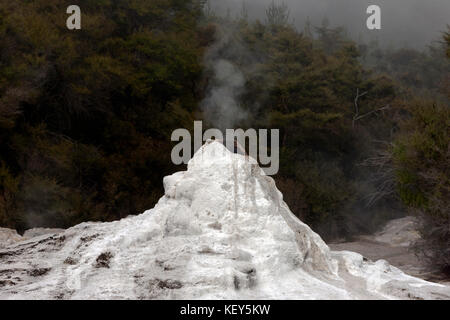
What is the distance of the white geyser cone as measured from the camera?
3.90 meters

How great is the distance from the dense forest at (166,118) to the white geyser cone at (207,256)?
5.44 m

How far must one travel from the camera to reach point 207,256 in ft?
13.8

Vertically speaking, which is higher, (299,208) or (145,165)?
(145,165)

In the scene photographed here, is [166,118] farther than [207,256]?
Yes

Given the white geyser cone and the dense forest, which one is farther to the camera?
the dense forest

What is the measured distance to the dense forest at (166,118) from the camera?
40.0ft

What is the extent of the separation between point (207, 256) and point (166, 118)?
12437 mm

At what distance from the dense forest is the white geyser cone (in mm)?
5442

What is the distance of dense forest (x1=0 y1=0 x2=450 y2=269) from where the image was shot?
40.0ft

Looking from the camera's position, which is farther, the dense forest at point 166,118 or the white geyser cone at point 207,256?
the dense forest at point 166,118

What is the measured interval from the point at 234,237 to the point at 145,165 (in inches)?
435

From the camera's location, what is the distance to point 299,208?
52.9ft
